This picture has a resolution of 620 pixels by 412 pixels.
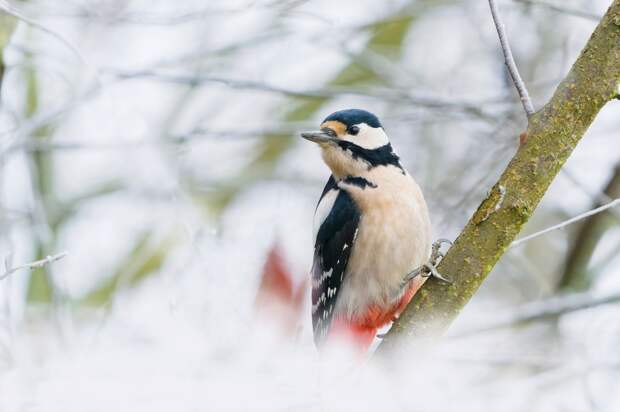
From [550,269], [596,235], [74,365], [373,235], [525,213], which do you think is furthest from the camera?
[550,269]

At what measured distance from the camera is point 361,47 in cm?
547

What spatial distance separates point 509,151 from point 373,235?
4.29 ft

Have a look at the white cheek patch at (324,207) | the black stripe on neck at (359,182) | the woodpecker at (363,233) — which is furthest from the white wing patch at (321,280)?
the black stripe on neck at (359,182)

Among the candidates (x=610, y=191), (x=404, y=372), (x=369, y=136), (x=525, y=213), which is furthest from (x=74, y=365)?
(x=610, y=191)

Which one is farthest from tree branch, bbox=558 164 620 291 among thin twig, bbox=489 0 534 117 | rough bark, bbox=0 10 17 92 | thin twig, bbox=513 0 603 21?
rough bark, bbox=0 10 17 92

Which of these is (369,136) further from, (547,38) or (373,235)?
(547,38)

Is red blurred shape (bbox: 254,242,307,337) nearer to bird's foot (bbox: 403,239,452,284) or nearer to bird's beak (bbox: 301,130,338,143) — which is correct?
bird's foot (bbox: 403,239,452,284)

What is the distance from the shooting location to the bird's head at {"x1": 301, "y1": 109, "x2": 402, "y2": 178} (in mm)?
3555

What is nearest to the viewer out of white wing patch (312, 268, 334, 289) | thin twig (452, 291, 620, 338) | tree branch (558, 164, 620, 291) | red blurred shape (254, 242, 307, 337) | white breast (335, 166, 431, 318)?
red blurred shape (254, 242, 307, 337)

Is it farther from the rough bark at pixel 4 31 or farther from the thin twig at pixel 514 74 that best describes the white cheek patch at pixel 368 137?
the rough bark at pixel 4 31

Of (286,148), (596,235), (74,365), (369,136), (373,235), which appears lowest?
(74,365)

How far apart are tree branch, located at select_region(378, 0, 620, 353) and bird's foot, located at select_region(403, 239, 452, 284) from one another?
0.05ft

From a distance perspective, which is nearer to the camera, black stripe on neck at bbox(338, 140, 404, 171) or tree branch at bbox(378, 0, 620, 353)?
tree branch at bbox(378, 0, 620, 353)

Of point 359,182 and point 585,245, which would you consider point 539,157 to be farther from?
point 585,245
